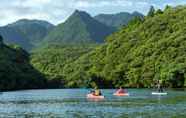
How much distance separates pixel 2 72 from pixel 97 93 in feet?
275

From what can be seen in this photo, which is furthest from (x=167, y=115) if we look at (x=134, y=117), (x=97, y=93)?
(x=97, y=93)

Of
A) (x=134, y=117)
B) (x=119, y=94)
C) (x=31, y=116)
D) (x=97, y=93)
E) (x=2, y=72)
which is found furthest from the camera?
(x=2, y=72)

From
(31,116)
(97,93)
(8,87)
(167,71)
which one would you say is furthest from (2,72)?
(31,116)

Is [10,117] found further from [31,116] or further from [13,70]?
[13,70]

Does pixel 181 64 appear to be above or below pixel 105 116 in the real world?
above

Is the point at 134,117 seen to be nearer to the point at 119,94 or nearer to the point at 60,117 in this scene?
the point at 60,117

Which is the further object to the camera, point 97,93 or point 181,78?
point 181,78

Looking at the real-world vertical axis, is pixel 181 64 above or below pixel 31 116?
above

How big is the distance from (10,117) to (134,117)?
15.3 m

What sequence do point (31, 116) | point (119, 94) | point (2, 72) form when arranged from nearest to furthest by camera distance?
point (31, 116)
point (119, 94)
point (2, 72)

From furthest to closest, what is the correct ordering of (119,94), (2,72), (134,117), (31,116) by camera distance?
(2,72), (119,94), (31,116), (134,117)

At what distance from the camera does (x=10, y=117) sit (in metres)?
61.7

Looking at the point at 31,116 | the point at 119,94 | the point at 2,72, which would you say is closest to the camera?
the point at 31,116

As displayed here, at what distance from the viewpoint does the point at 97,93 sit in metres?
Result: 111
